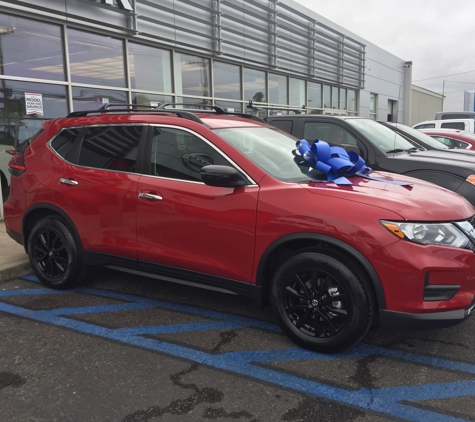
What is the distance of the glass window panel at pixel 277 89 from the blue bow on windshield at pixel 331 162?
1199 centimetres

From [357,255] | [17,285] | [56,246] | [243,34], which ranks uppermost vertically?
[243,34]

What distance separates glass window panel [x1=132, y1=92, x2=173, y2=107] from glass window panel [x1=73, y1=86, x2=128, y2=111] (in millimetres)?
441

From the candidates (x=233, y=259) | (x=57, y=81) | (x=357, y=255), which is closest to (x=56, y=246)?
(x=233, y=259)

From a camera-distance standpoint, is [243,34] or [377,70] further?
[377,70]

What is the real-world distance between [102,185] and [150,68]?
7.17m

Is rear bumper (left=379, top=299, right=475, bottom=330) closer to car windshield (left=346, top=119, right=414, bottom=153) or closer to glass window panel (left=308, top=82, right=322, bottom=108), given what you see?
Answer: car windshield (left=346, top=119, right=414, bottom=153)

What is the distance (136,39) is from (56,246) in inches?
268

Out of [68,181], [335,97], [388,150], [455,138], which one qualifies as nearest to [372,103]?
[335,97]

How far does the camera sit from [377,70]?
24.4 meters

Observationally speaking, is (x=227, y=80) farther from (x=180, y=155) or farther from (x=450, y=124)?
(x=180, y=155)

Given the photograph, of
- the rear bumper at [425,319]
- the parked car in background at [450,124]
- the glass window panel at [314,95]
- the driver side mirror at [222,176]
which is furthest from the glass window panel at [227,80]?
the rear bumper at [425,319]

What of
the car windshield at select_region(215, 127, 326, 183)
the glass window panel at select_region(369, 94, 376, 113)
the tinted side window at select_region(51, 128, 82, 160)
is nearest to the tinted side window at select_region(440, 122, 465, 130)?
the glass window panel at select_region(369, 94, 376, 113)

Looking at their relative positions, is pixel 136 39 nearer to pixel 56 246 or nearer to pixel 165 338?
pixel 56 246

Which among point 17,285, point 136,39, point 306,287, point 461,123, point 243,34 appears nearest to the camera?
point 306,287
